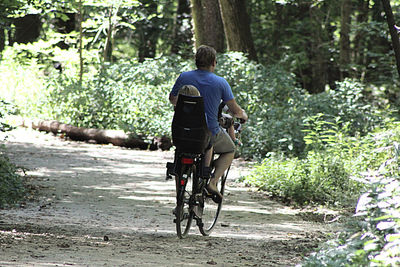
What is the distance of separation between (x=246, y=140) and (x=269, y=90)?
1.53 meters

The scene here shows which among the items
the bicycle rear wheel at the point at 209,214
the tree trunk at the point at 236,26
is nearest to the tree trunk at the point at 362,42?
the tree trunk at the point at 236,26

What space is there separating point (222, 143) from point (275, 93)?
9356mm

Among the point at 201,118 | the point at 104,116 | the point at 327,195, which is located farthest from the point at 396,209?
the point at 104,116

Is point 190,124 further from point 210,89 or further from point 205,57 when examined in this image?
point 205,57

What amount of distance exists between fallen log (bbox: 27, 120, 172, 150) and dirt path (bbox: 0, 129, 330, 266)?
350 cm

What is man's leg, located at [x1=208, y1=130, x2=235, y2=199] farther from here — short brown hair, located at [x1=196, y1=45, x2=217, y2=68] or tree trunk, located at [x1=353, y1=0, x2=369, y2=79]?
tree trunk, located at [x1=353, y1=0, x2=369, y2=79]

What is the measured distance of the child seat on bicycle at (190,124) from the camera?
6.68m

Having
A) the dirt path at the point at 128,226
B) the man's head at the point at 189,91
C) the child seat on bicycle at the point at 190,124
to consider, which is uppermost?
the man's head at the point at 189,91

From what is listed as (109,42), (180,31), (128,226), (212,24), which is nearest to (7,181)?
(128,226)

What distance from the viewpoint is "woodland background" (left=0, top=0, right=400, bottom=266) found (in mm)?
6973

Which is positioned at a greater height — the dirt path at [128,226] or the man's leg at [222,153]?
the man's leg at [222,153]

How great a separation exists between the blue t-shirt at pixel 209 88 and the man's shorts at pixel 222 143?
0.20m

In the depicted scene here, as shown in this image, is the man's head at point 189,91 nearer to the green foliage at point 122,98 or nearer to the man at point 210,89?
the man at point 210,89

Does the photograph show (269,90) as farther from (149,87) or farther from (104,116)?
(104,116)
